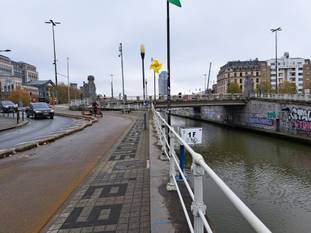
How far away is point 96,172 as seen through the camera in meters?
7.72

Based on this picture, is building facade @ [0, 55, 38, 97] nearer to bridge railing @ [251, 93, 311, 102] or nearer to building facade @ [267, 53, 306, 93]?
bridge railing @ [251, 93, 311, 102]

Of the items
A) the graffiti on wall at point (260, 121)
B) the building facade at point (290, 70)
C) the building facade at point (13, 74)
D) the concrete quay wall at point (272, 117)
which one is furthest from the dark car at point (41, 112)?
the building facade at point (290, 70)

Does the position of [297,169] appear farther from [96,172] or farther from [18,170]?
[18,170]

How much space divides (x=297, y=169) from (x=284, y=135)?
16.8 m

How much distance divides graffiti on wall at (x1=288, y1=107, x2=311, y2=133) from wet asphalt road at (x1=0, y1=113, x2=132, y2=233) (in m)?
27.1

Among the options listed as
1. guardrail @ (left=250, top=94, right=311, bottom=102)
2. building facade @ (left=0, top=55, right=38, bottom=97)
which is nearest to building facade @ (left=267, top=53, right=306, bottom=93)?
guardrail @ (left=250, top=94, right=311, bottom=102)

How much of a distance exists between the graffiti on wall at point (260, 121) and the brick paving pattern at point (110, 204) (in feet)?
119

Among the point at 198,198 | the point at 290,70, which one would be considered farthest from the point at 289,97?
the point at 290,70

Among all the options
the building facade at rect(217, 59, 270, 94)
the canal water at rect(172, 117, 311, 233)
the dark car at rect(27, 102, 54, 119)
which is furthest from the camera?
the building facade at rect(217, 59, 270, 94)

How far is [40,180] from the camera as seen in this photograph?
715cm

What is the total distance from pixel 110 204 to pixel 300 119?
3353 cm

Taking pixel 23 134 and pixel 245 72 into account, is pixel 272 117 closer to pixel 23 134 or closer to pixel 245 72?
pixel 23 134

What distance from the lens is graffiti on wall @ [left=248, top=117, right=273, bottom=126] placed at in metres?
40.8

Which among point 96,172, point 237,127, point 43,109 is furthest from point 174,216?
point 237,127
